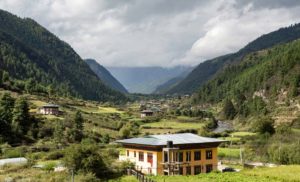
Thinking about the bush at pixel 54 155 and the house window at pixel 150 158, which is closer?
the house window at pixel 150 158

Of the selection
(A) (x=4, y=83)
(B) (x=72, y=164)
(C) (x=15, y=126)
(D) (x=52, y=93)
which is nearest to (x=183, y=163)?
(B) (x=72, y=164)

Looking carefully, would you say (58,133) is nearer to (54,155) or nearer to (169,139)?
(54,155)

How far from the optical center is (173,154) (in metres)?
51.8

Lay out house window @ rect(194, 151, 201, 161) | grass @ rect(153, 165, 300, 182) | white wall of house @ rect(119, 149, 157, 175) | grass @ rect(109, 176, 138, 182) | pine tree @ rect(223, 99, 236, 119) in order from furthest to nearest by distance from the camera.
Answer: pine tree @ rect(223, 99, 236, 119), house window @ rect(194, 151, 201, 161), white wall of house @ rect(119, 149, 157, 175), grass @ rect(109, 176, 138, 182), grass @ rect(153, 165, 300, 182)

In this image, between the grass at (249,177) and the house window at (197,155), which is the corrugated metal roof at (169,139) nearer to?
the house window at (197,155)

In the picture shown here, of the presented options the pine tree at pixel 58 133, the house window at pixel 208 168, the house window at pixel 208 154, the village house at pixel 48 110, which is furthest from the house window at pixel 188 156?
the village house at pixel 48 110

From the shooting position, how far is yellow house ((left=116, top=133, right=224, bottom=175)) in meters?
51.2

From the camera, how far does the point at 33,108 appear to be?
11525 cm

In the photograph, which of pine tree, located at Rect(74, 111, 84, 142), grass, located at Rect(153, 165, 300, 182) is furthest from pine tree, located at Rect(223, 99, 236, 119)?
grass, located at Rect(153, 165, 300, 182)

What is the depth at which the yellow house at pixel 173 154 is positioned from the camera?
51.2 metres

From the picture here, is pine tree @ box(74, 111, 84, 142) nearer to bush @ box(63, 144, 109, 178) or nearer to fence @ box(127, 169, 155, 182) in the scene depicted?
fence @ box(127, 169, 155, 182)

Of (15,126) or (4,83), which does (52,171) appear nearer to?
(15,126)

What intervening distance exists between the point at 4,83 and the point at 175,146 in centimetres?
10162

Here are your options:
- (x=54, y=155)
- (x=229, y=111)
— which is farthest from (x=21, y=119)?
(x=229, y=111)
